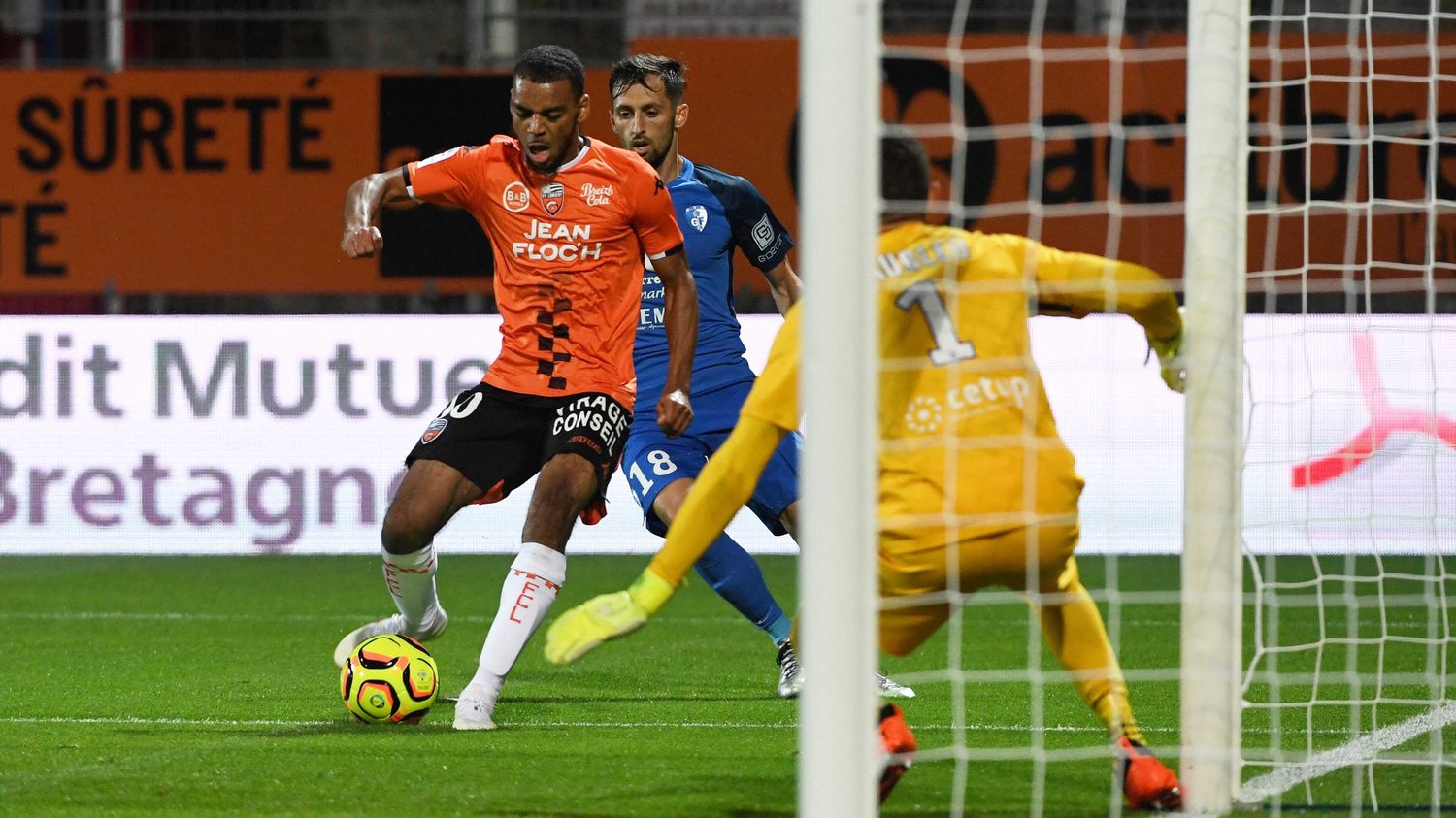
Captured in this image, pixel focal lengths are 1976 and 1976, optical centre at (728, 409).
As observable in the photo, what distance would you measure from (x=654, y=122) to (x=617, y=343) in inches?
36.5

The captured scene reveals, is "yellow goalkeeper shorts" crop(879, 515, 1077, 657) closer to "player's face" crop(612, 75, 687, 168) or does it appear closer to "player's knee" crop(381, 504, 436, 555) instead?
"player's knee" crop(381, 504, 436, 555)

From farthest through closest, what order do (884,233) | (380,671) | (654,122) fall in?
(654,122), (380,671), (884,233)

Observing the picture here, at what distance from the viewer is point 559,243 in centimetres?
593

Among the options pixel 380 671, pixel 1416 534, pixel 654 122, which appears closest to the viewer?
pixel 380 671

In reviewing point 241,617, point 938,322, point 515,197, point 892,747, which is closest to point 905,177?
point 938,322

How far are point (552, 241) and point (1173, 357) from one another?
2.33m

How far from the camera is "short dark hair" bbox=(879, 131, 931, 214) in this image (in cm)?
400

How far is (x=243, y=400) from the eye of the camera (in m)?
Answer: 11.3

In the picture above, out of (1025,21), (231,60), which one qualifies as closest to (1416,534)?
(1025,21)

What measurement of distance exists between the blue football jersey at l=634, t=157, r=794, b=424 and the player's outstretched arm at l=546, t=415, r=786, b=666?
2753mm

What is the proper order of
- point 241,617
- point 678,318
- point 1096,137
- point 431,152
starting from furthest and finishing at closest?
1. point 431,152
2. point 1096,137
3. point 241,617
4. point 678,318

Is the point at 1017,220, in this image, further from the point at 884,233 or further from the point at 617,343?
the point at 884,233

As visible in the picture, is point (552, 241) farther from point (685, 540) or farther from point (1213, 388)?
point (1213, 388)

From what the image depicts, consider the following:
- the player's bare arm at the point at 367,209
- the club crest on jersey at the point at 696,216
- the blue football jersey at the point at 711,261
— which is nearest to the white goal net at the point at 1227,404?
the blue football jersey at the point at 711,261
